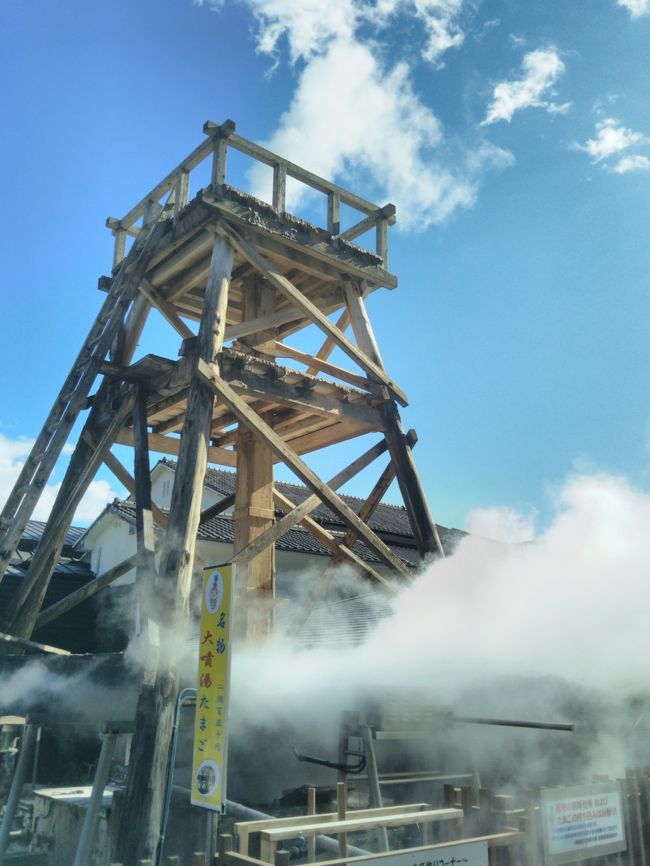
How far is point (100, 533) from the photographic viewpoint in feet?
65.4

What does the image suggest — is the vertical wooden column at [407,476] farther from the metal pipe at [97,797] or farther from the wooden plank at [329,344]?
the metal pipe at [97,797]

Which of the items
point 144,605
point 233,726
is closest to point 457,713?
point 233,726

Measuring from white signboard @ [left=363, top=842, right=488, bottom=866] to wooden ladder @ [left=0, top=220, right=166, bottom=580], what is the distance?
20.5 ft

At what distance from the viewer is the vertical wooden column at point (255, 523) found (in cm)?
791

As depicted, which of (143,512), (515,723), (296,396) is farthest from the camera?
(296,396)

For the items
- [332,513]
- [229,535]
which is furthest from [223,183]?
[332,513]

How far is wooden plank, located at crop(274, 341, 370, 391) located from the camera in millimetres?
8766

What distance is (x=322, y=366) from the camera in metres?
8.96

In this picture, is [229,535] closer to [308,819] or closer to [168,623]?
[168,623]

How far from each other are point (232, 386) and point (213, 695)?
3603mm

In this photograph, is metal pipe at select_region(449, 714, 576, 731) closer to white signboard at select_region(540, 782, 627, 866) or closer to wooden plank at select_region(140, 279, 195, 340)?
white signboard at select_region(540, 782, 627, 866)

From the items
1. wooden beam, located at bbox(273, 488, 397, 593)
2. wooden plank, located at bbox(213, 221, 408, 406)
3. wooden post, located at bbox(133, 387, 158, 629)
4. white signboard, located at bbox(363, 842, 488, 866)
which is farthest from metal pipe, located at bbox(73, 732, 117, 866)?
wooden plank, located at bbox(213, 221, 408, 406)

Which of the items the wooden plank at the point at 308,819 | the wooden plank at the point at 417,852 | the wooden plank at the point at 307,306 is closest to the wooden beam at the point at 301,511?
the wooden plank at the point at 307,306

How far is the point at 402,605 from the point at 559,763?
225 centimetres
